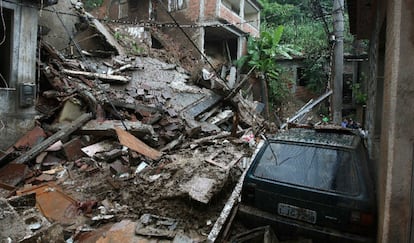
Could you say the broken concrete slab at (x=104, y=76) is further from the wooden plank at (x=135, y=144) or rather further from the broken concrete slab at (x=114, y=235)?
the broken concrete slab at (x=114, y=235)

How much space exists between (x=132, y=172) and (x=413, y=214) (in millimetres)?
5174

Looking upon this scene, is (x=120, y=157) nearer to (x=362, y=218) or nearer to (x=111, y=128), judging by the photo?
Result: (x=111, y=128)

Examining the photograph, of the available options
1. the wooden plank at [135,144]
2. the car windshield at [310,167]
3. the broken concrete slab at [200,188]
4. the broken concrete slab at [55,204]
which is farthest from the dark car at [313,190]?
the wooden plank at [135,144]

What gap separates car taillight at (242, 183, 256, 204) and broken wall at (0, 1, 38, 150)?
5.68m

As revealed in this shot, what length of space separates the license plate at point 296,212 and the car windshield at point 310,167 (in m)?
0.30

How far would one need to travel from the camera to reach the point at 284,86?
18.1 metres

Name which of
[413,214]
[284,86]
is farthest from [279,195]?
[284,86]

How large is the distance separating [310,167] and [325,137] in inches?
31.2

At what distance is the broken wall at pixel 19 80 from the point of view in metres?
6.73

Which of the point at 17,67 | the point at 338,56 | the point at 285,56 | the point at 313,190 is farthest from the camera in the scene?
the point at 285,56

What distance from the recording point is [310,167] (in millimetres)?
3896

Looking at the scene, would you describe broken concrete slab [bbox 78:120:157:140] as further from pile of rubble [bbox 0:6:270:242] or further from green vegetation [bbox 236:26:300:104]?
green vegetation [bbox 236:26:300:104]

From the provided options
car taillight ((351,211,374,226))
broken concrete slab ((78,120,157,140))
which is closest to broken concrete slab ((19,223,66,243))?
broken concrete slab ((78,120,157,140))

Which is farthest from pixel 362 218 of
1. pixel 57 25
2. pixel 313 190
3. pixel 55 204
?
pixel 57 25
